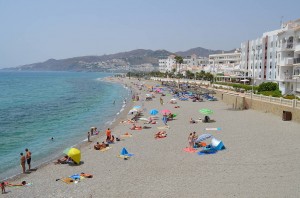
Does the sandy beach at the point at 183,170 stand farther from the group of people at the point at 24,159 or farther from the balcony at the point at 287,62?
the balcony at the point at 287,62

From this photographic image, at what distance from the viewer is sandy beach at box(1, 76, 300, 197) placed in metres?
13.5

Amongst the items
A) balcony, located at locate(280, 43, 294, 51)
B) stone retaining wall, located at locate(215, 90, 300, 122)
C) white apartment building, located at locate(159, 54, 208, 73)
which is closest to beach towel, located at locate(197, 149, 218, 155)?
stone retaining wall, located at locate(215, 90, 300, 122)

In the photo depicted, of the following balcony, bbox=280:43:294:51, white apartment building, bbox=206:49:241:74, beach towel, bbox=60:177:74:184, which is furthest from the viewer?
white apartment building, bbox=206:49:241:74

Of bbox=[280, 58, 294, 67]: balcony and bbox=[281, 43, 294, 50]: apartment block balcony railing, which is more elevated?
bbox=[281, 43, 294, 50]: apartment block balcony railing

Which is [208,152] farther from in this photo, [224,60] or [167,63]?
[167,63]

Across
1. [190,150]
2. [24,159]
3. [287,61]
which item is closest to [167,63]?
[287,61]

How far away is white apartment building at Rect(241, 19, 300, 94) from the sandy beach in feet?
49.4

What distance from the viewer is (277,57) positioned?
1750 inches

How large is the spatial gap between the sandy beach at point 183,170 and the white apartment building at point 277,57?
15055 millimetres

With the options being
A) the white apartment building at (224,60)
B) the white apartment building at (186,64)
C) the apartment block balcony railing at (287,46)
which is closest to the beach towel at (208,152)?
the apartment block balcony railing at (287,46)

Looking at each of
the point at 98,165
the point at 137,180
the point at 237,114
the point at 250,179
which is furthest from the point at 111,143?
the point at 237,114

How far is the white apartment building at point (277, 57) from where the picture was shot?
Result: 3681 cm

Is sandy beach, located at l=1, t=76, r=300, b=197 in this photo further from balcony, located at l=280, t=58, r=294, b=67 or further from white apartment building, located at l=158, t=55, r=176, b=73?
white apartment building, located at l=158, t=55, r=176, b=73

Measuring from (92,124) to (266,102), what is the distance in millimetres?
17115
